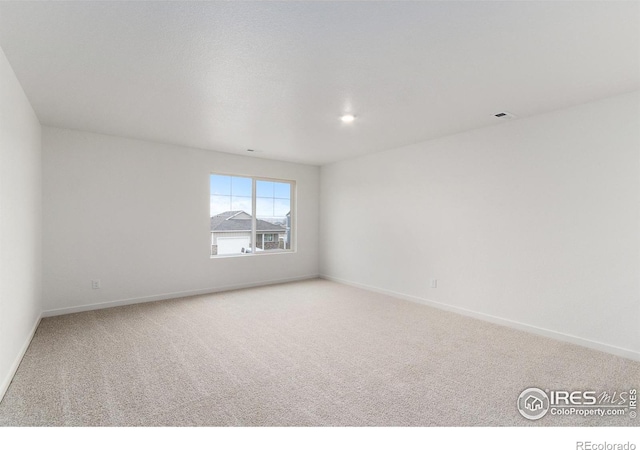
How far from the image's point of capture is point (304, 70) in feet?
8.02

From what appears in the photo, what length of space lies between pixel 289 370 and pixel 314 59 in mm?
2399

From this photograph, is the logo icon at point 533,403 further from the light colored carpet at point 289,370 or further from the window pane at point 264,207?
the window pane at point 264,207

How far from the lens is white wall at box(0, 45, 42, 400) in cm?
225

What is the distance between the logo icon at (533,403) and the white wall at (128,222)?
4.33m

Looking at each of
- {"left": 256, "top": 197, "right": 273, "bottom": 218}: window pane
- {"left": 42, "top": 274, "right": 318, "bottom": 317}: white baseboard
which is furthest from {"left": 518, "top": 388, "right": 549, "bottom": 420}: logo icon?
{"left": 256, "top": 197, "right": 273, "bottom": 218}: window pane

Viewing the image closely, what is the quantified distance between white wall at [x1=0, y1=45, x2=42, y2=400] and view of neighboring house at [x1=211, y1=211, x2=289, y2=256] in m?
2.30

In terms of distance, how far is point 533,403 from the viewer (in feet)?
6.95

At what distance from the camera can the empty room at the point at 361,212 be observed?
6.42ft

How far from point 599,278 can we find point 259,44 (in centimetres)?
362

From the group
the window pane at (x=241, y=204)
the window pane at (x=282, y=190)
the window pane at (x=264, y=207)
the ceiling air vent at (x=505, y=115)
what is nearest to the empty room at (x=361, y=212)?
the ceiling air vent at (x=505, y=115)

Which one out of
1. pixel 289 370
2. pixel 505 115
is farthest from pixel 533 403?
pixel 505 115

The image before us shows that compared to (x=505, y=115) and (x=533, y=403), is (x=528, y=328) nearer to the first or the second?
(x=533, y=403)

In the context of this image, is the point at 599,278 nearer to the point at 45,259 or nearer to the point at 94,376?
the point at 94,376

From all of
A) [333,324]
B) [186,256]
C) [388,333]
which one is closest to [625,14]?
[388,333]
